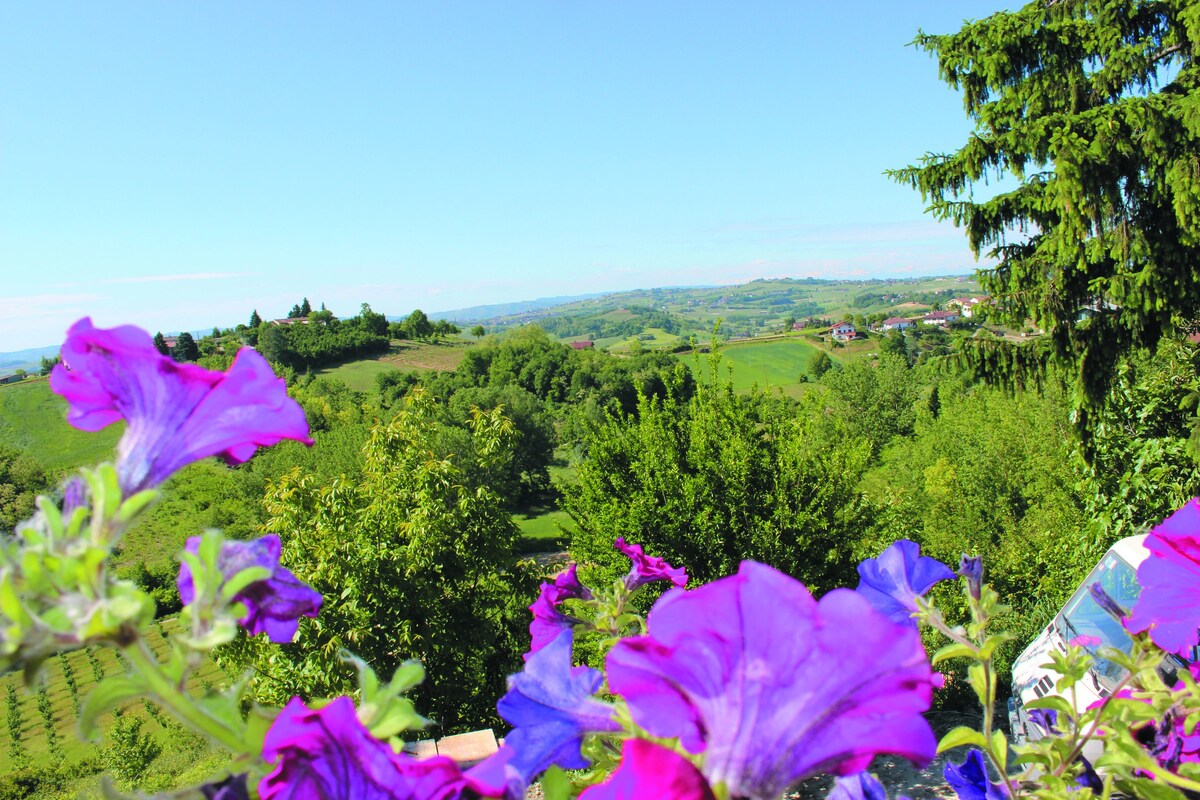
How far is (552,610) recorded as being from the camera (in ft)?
4.00

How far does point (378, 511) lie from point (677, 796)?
10302 millimetres

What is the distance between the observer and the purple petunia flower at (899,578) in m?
1.10

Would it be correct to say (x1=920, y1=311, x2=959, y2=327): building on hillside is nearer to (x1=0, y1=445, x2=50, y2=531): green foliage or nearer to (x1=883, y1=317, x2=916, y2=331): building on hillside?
(x1=883, y1=317, x2=916, y2=331): building on hillside

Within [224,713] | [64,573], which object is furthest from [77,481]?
[224,713]

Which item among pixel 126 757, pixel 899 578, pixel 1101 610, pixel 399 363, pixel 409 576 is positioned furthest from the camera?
pixel 399 363

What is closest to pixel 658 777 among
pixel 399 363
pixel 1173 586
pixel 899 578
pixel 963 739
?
pixel 963 739

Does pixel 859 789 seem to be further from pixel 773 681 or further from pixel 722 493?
pixel 722 493

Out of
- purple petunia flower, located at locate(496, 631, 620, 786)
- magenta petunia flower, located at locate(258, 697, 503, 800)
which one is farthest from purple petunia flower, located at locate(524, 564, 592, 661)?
magenta petunia flower, located at locate(258, 697, 503, 800)

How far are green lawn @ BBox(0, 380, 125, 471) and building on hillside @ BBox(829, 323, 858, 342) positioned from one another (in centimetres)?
7105

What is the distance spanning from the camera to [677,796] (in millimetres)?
465

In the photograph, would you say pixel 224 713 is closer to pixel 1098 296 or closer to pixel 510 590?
pixel 1098 296

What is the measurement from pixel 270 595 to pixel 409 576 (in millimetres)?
9510

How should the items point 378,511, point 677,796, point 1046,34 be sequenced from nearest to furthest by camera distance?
1. point 677,796
2. point 1046,34
3. point 378,511

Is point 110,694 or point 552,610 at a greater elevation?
point 110,694
